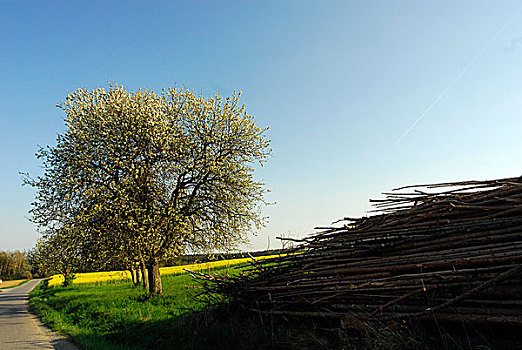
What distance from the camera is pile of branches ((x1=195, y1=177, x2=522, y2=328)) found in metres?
3.82

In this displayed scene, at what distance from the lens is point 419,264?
4.34 metres

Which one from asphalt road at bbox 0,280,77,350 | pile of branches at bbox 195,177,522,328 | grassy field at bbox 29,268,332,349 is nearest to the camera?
pile of branches at bbox 195,177,522,328

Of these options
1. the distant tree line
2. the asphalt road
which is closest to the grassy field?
the asphalt road

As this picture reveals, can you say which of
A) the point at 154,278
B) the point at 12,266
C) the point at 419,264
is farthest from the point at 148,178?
the point at 12,266

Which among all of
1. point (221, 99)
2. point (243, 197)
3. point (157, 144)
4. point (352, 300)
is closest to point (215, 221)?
point (243, 197)

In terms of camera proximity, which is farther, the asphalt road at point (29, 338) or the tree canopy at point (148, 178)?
the tree canopy at point (148, 178)

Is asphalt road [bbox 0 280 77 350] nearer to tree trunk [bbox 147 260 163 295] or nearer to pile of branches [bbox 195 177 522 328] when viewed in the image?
tree trunk [bbox 147 260 163 295]

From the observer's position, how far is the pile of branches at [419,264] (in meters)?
3.82

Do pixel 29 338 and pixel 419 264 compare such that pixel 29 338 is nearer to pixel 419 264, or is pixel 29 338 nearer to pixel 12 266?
pixel 419 264

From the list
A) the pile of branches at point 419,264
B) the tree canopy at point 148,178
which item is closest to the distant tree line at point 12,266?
the tree canopy at point 148,178

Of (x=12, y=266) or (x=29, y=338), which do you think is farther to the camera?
(x=12, y=266)

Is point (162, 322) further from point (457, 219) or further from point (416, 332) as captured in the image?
point (457, 219)

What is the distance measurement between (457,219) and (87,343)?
916 centimetres

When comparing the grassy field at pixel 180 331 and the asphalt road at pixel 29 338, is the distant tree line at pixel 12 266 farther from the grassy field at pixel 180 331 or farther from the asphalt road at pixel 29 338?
the grassy field at pixel 180 331
